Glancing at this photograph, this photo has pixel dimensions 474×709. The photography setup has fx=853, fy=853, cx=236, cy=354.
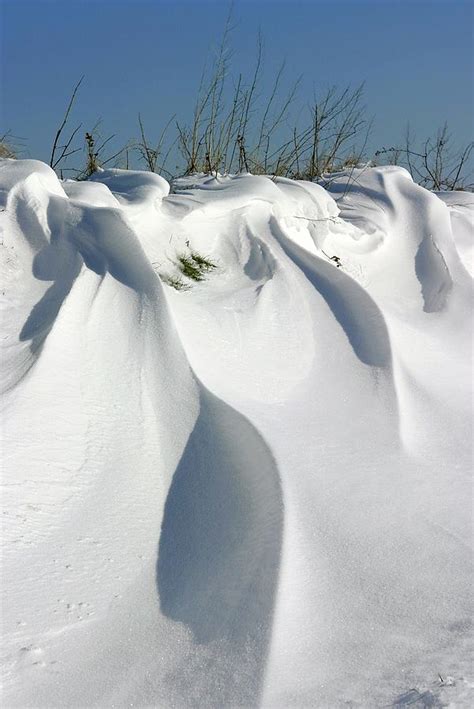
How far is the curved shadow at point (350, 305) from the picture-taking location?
2863mm

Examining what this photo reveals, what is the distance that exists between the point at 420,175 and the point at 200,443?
4431 mm

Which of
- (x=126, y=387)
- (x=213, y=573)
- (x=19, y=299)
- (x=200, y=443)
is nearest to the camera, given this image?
(x=213, y=573)

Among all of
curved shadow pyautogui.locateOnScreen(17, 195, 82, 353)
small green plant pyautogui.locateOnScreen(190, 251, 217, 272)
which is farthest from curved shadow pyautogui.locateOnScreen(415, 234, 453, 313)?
curved shadow pyautogui.locateOnScreen(17, 195, 82, 353)

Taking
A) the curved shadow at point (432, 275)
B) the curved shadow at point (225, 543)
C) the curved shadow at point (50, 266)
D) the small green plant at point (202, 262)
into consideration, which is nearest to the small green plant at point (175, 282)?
the small green plant at point (202, 262)

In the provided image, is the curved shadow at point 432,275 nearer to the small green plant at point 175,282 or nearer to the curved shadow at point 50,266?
the small green plant at point 175,282

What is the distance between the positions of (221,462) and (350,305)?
1.26m

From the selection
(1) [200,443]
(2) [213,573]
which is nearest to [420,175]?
(1) [200,443]

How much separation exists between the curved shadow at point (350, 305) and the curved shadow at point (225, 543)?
0.81 meters

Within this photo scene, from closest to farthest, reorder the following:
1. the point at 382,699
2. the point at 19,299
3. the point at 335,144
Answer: the point at 382,699
the point at 19,299
the point at 335,144

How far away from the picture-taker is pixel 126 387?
230cm

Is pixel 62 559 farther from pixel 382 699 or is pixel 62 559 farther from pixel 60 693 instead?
pixel 382 699

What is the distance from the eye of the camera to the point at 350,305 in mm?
3133

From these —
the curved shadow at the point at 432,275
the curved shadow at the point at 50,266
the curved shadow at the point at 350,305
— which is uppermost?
the curved shadow at the point at 50,266

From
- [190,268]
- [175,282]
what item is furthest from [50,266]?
[190,268]
